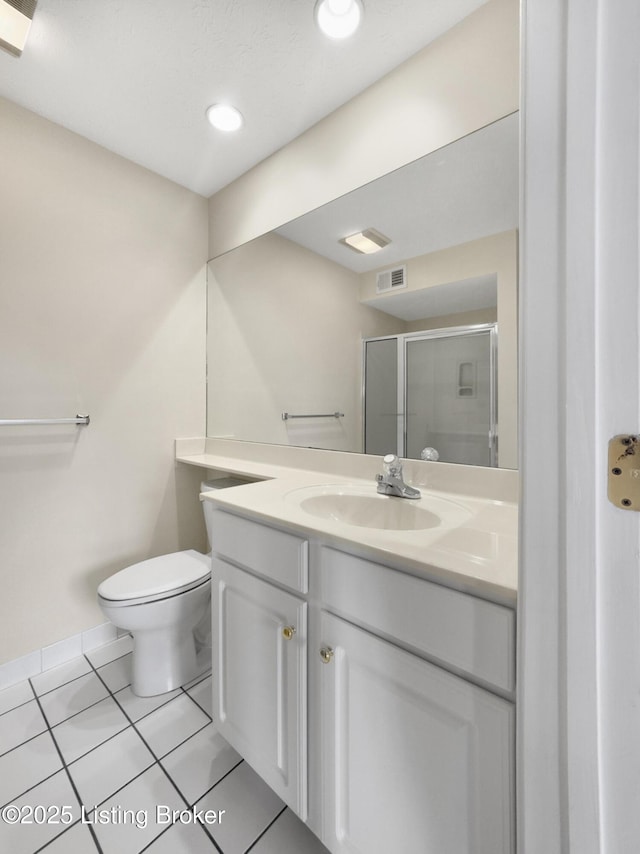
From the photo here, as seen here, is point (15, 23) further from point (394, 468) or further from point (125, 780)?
point (125, 780)

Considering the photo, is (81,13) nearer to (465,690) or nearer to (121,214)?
(121,214)

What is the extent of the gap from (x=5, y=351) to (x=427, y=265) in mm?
1631

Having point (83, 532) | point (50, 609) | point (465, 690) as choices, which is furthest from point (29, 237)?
point (465, 690)

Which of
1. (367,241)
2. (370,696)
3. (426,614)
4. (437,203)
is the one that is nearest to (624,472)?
(426,614)

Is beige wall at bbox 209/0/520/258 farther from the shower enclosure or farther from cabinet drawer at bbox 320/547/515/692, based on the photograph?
cabinet drawer at bbox 320/547/515/692

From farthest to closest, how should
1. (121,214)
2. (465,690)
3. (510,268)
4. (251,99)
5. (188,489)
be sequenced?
1. (188,489)
2. (121,214)
3. (251,99)
4. (510,268)
5. (465,690)

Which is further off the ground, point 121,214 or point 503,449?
point 121,214

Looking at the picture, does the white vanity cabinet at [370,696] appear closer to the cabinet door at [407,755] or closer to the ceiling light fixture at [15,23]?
the cabinet door at [407,755]

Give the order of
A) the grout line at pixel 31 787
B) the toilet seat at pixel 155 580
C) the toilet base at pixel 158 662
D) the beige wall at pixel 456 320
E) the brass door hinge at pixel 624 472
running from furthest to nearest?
the toilet base at pixel 158 662 → the toilet seat at pixel 155 580 → the beige wall at pixel 456 320 → the grout line at pixel 31 787 → the brass door hinge at pixel 624 472

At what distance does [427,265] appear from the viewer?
1.26m

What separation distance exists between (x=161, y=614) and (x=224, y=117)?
1.98 metres

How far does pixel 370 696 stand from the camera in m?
0.74

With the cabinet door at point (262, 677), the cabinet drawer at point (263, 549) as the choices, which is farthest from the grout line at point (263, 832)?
the cabinet drawer at point (263, 549)

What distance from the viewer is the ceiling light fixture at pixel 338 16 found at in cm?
108
